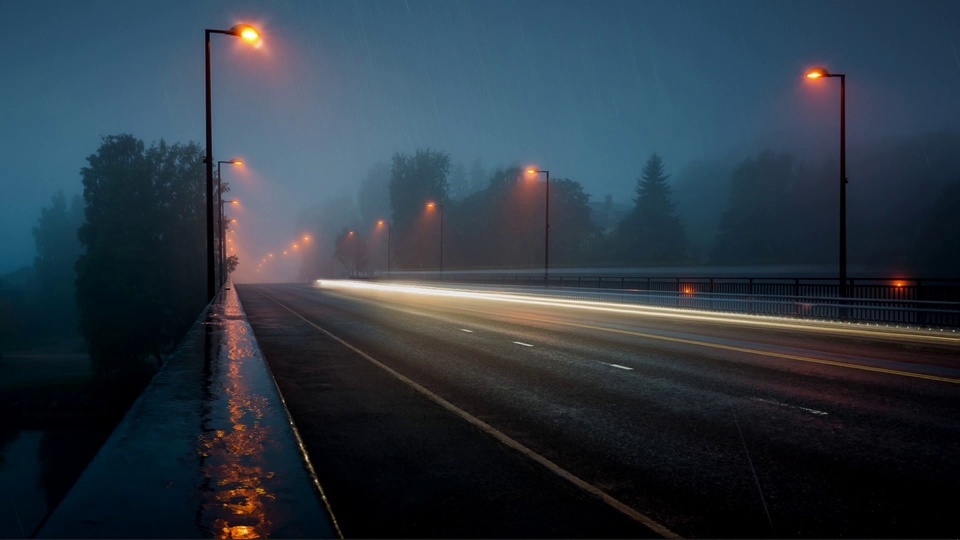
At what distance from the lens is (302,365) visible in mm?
13656

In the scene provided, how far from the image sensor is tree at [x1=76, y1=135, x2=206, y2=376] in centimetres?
6412

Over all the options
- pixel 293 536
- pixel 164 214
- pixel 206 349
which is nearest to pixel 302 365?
pixel 206 349

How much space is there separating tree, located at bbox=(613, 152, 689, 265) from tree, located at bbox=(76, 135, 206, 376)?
58.7 meters

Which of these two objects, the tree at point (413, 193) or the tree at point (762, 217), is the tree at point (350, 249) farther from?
the tree at point (762, 217)

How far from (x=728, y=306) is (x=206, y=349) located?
21.9 m

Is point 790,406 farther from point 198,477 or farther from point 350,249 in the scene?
point 350,249

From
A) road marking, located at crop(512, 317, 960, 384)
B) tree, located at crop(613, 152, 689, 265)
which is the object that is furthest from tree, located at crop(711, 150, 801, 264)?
road marking, located at crop(512, 317, 960, 384)

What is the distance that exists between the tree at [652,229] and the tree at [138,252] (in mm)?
A: 58713

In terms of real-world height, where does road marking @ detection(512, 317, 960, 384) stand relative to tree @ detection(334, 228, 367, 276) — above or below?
below

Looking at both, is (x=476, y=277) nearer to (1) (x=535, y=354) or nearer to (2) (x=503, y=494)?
(1) (x=535, y=354)

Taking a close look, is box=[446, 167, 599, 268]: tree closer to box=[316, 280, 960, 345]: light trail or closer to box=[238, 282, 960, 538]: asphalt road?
box=[316, 280, 960, 345]: light trail

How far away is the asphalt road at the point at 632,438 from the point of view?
4949 millimetres

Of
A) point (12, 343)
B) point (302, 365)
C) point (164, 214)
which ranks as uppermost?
point (164, 214)

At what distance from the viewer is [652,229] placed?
106 metres
